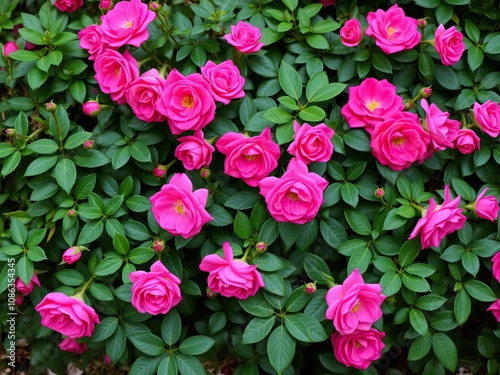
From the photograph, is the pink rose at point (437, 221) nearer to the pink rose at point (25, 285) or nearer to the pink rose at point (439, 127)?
the pink rose at point (439, 127)

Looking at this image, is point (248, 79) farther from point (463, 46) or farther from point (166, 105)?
point (463, 46)

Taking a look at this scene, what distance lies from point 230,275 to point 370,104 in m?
0.69

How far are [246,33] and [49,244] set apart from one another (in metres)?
0.93

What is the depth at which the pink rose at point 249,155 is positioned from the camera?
1578 millimetres

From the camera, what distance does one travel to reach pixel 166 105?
1614 millimetres

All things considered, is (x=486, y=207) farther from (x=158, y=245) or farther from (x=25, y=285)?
(x=25, y=285)

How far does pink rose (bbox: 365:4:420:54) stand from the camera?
5.78 ft

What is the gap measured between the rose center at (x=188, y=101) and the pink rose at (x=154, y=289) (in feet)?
1.53

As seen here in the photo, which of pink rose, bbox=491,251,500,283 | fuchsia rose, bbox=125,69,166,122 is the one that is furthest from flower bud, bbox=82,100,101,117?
pink rose, bbox=491,251,500,283

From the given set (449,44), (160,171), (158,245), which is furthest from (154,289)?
(449,44)

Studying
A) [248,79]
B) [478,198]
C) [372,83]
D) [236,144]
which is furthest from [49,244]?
[478,198]

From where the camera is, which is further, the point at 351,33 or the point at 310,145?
the point at 351,33

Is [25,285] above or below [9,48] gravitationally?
below

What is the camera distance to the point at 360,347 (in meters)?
1.64
